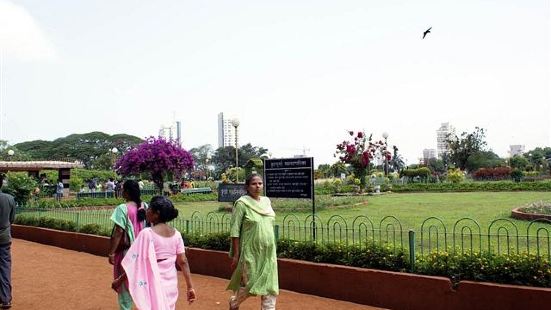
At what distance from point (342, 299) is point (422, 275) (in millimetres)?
1177

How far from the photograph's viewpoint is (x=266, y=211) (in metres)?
5.14

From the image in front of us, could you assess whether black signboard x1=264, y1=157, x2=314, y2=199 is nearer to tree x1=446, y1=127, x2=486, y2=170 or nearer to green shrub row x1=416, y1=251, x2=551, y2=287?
green shrub row x1=416, y1=251, x2=551, y2=287

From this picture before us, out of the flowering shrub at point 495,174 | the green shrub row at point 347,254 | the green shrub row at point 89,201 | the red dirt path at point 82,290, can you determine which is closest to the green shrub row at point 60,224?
the red dirt path at point 82,290

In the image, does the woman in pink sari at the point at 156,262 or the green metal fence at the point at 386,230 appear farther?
the green metal fence at the point at 386,230

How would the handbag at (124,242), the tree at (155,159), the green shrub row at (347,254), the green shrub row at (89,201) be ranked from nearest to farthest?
the handbag at (124,242) → the green shrub row at (347,254) → the green shrub row at (89,201) → the tree at (155,159)

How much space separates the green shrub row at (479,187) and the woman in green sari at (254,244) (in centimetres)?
2891

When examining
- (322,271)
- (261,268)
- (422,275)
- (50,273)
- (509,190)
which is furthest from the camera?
(509,190)

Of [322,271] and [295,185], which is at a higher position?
[295,185]

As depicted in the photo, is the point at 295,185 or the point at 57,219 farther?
the point at 57,219

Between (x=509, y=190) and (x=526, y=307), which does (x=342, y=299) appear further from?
(x=509, y=190)

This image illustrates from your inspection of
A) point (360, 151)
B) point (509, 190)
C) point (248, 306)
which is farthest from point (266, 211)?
point (509, 190)

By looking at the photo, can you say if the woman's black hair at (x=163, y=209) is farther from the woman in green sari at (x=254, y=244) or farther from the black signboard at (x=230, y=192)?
the black signboard at (x=230, y=192)

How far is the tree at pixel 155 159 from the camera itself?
83.4ft

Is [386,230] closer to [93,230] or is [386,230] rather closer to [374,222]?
[374,222]
